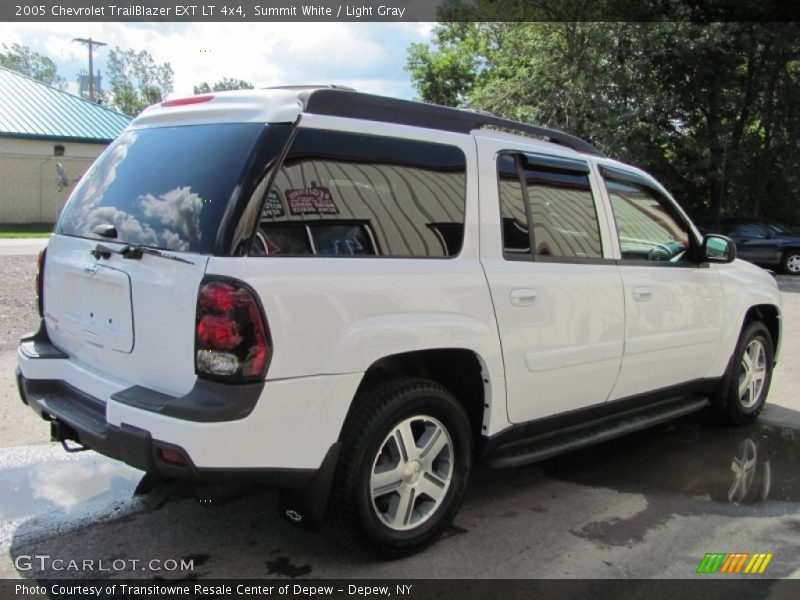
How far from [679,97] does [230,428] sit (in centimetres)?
1940

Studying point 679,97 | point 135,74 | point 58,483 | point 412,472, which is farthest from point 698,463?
point 135,74

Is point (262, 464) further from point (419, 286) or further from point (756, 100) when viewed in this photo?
point (756, 100)

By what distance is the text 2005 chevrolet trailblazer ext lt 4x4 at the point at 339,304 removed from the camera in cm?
272

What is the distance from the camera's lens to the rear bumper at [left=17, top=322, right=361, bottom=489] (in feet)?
8.62

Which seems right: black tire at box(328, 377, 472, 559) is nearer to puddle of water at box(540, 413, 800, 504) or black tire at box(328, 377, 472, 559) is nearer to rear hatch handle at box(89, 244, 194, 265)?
rear hatch handle at box(89, 244, 194, 265)

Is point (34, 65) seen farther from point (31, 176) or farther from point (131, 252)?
point (131, 252)

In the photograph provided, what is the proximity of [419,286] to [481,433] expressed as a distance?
92cm

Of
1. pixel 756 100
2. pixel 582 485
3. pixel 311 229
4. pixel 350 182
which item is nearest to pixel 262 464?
pixel 311 229

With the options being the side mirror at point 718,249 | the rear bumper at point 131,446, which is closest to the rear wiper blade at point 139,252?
the rear bumper at point 131,446

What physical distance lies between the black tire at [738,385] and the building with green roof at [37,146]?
28207 mm

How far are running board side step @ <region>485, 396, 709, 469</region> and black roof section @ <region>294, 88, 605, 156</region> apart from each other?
169 cm

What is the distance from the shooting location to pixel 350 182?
3.08 metres

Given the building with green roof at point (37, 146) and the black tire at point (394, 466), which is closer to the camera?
the black tire at point (394, 466)

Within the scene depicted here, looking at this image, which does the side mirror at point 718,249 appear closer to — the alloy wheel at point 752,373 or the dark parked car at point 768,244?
the alloy wheel at point 752,373
